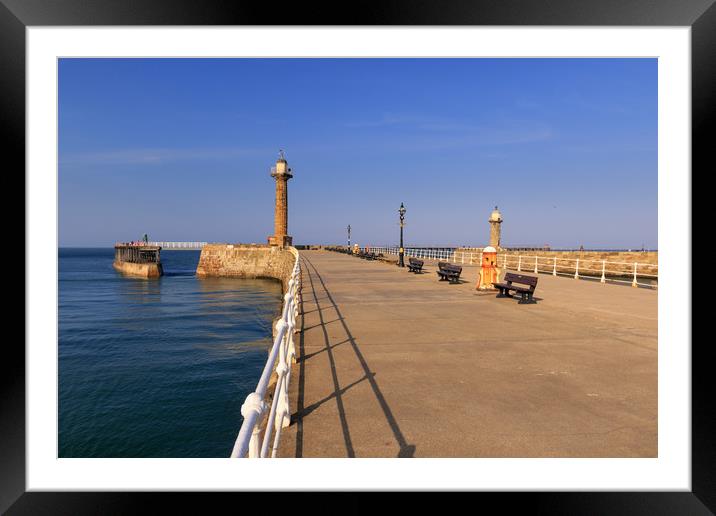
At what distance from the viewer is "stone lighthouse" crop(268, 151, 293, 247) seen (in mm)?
59312

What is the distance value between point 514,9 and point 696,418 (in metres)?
3.15

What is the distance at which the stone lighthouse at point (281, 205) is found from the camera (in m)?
59.3

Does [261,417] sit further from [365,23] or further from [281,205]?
[281,205]

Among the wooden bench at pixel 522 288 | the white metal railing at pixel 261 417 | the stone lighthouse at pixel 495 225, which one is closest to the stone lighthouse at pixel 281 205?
the stone lighthouse at pixel 495 225

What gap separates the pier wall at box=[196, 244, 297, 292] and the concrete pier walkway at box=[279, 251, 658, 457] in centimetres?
4999

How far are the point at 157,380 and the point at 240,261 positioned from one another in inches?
1912

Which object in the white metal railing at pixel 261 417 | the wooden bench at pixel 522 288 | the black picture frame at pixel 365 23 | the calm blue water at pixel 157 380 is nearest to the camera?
the white metal railing at pixel 261 417

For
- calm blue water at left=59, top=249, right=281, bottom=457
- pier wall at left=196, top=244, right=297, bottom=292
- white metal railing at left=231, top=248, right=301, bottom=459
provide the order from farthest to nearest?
1. pier wall at left=196, top=244, right=297, bottom=292
2. calm blue water at left=59, top=249, right=281, bottom=457
3. white metal railing at left=231, top=248, right=301, bottom=459

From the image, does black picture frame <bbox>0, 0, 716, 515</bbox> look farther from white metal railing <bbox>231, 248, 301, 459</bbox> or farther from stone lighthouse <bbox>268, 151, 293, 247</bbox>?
stone lighthouse <bbox>268, 151, 293, 247</bbox>

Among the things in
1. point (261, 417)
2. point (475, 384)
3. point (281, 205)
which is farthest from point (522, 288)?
point (281, 205)

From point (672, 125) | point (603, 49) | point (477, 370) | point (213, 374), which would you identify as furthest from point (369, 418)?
point (213, 374)

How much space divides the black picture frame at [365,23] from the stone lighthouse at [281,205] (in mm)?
57065

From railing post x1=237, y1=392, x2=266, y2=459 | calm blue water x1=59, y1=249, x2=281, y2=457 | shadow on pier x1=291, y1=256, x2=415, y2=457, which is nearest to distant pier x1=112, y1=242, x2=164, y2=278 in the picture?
calm blue water x1=59, y1=249, x2=281, y2=457

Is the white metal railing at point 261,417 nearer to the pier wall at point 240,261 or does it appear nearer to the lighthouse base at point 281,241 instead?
the pier wall at point 240,261
